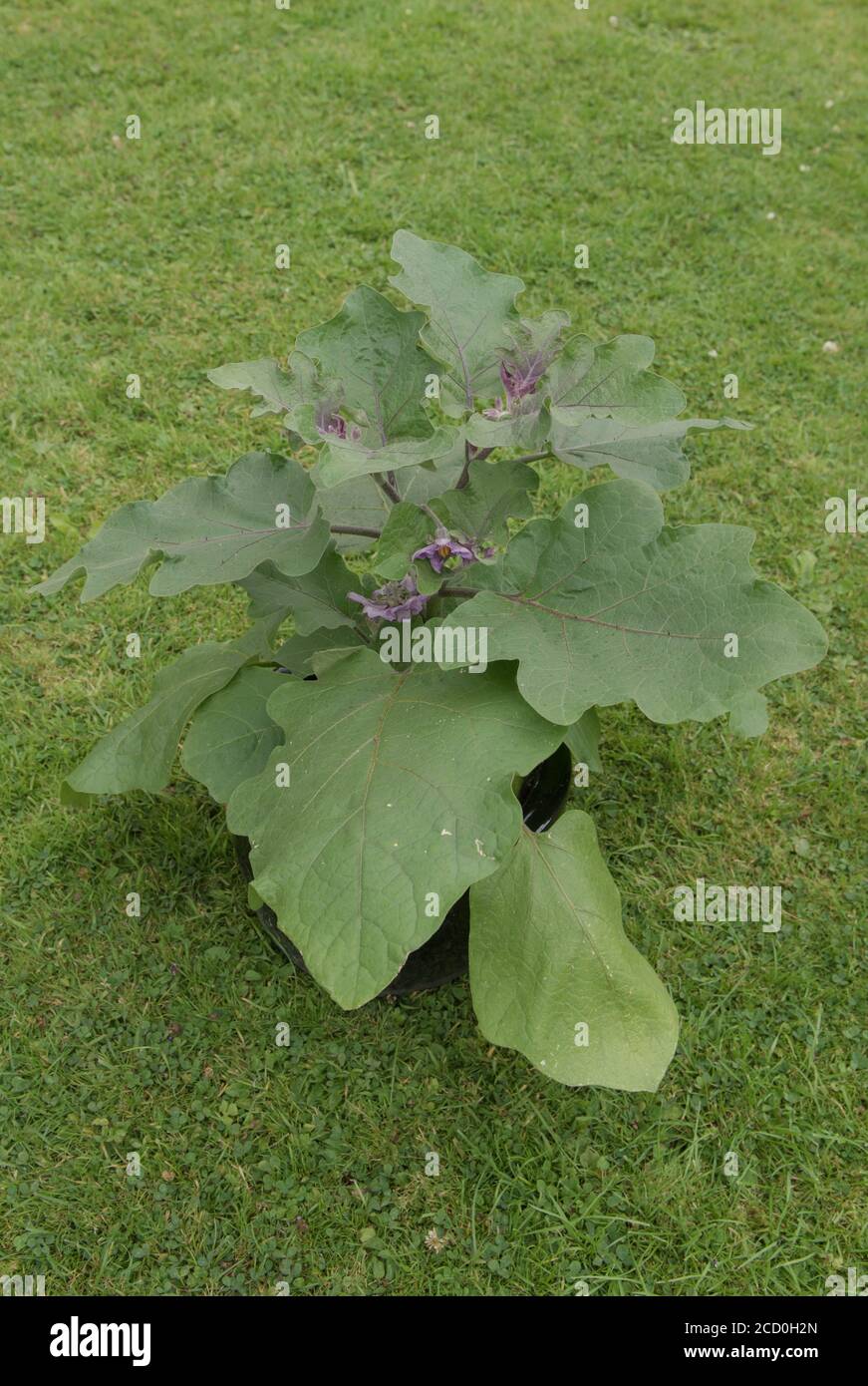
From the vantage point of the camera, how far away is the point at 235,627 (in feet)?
10.8

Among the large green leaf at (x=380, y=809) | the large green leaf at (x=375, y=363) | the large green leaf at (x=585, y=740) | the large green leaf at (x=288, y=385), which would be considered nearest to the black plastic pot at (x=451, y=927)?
the large green leaf at (x=585, y=740)

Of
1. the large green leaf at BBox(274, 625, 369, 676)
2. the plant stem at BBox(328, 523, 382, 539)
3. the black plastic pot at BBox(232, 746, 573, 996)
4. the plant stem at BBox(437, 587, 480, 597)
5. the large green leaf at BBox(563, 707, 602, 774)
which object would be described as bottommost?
the black plastic pot at BBox(232, 746, 573, 996)

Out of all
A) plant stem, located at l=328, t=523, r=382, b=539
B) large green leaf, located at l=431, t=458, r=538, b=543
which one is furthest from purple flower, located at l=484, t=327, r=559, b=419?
plant stem, located at l=328, t=523, r=382, b=539

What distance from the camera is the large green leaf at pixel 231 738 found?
7.45 feet

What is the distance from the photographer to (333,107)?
508 centimetres

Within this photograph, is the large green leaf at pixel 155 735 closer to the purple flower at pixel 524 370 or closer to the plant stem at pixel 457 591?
the plant stem at pixel 457 591

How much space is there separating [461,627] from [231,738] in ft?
1.98

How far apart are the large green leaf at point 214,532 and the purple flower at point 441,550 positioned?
18 cm

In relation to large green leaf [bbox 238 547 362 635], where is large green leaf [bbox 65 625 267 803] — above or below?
below

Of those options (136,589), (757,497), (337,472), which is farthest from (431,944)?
(757,497)

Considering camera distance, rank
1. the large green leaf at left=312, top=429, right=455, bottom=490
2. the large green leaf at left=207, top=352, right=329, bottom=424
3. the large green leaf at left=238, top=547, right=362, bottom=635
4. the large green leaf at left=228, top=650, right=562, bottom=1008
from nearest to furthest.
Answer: the large green leaf at left=312, top=429, right=455, bottom=490 → the large green leaf at left=228, top=650, right=562, bottom=1008 → the large green leaf at left=207, top=352, right=329, bottom=424 → the large green leaf at left=238, top=547, right=362, bottom=635

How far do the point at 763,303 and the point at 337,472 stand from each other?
328 cm

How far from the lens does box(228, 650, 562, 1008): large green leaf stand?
180 cm

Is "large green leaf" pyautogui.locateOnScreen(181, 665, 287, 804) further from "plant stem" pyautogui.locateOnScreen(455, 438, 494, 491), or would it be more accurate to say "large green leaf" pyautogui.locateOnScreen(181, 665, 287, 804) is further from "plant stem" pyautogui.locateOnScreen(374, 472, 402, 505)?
"plant stem" pyautogui.locateOnScreen(455, 438, 494, 491)
